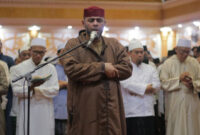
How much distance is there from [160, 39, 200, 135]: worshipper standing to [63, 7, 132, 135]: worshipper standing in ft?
7.60

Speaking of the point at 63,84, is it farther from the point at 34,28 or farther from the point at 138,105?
the point at 34,28

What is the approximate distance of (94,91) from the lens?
3.43 meters

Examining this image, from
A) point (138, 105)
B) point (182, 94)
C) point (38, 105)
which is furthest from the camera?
point (182, 94)

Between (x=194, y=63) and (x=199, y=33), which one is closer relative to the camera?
(x=194, y=63)

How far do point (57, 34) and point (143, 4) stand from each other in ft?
11.2

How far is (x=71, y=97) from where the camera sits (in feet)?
11.5

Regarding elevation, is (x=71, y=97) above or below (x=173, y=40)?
below

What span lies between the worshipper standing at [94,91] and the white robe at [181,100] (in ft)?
7.70

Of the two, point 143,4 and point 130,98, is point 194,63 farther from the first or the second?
point 143,4

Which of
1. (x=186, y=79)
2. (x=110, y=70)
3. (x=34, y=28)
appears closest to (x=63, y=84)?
(x=186, y=79)

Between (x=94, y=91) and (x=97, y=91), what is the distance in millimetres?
29

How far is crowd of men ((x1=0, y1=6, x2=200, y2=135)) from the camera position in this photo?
3428 mm

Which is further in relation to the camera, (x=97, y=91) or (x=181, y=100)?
(x=181, y=100)

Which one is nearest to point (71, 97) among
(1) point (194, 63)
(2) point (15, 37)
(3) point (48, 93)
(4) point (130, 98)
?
(3) point (48, 93)
